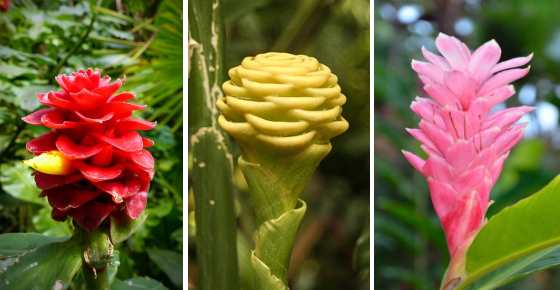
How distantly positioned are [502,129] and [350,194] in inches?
12.3

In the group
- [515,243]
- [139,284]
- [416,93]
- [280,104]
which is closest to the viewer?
[515,243]

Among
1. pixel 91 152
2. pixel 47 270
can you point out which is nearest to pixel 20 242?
pixel 47 270

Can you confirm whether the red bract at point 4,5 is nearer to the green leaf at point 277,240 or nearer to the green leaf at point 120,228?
the green leaf at point 120,228

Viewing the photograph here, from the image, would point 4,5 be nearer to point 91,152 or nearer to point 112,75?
point 112,75

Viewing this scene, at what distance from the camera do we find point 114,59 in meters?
1.13

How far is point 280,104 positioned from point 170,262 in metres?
0.32

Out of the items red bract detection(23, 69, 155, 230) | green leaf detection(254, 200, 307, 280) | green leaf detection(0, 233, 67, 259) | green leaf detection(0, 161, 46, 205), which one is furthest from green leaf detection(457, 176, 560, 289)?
green leaf detection(0, 161, 46, 205)

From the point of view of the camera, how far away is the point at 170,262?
1.10 meters

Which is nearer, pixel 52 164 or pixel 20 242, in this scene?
pixel 52 164

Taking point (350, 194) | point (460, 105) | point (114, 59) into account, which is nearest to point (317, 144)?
point (350, 194)

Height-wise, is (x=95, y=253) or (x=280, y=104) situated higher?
(x=280, y=104)

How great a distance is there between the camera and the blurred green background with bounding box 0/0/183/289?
1094 mm

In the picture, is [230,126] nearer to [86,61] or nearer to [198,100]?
[198,100]

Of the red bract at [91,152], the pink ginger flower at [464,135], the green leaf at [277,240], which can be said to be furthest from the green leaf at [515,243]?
the red bract at [91,152]
